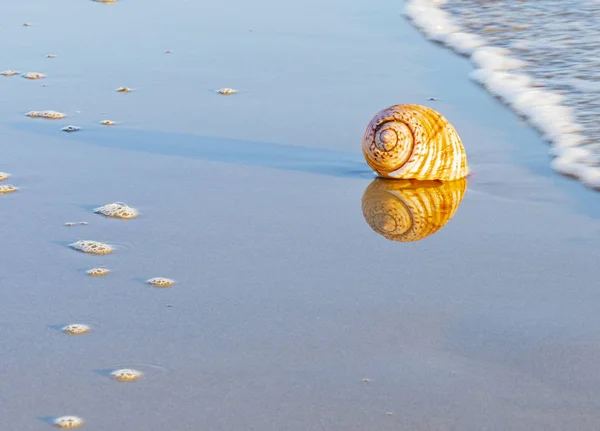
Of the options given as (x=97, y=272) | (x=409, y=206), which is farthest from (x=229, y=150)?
(x=97, y=272)

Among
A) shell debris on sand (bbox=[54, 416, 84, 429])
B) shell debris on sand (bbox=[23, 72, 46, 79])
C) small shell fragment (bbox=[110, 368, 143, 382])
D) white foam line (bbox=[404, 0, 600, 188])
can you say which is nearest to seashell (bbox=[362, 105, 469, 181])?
→ white foam line (bbox=[404, 0, 600, 188])

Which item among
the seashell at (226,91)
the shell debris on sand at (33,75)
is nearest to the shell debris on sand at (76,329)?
the seashell at (226,91)

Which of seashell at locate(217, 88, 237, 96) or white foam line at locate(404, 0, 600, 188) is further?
seashell at locate(217, 88, 237, 96)

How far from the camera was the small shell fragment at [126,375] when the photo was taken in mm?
3299

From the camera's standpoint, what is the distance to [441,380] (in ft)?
10.9

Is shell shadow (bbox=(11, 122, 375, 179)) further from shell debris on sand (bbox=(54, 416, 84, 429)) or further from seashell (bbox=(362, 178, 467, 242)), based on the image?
shell debris on sand (bbox=(54, 416, 84, 429))

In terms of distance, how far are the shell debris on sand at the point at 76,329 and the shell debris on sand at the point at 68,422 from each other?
1.92 feet

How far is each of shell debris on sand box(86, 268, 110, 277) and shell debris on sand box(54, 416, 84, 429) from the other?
1.09m

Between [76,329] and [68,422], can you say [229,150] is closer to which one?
[76,329]

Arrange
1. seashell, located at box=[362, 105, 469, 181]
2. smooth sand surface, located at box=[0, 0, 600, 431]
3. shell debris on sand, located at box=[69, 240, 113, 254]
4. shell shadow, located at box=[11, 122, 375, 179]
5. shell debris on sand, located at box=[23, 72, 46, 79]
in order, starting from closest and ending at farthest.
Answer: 1. smooth sand surface, located at box=[0, 0, 600, 431]
2. shell debris on sand, located at box=[69, 240, 113, 254]
3. seashell, located at box=[362, 105, 469, 181]
4. shell shadow, located at box=[11, 122, 375, 179]
5. shell debris on sand, located at box=[23, 72, 46, 79]

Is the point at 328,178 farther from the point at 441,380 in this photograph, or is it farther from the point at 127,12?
the point at 127,12

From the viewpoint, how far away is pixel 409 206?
16.3 feet

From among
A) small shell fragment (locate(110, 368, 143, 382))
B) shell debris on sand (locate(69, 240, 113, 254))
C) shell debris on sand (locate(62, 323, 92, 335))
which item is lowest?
small shell fragment (locate(110, 368, 143, 382))

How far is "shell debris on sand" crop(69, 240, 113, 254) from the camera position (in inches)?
170
